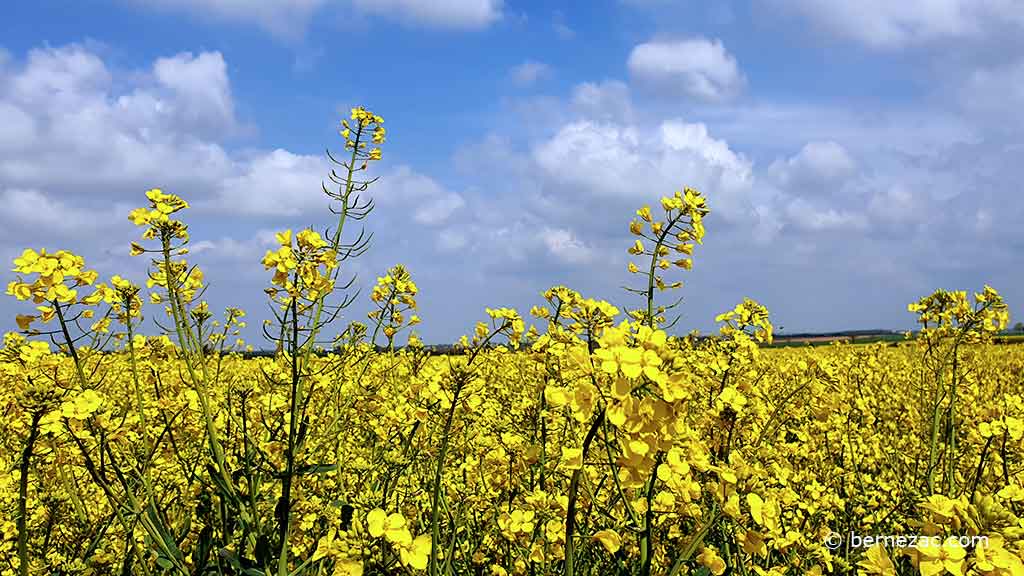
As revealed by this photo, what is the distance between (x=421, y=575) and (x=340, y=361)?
88 centimetres

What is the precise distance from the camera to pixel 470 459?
4336mm

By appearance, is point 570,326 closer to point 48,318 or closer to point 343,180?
point 343,180

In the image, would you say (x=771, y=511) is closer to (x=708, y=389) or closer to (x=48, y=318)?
(x=708, y=389)

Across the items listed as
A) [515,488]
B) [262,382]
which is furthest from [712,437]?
[262,382]

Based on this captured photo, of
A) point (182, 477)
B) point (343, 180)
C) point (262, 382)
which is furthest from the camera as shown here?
point (182, 477)

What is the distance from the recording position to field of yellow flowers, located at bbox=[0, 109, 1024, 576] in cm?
167

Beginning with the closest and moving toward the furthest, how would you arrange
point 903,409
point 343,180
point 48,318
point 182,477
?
point 48,318 → point 343,180 → point 182,477 → point 903,409

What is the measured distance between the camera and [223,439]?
2.84 metres

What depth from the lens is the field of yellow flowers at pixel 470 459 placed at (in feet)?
5.48

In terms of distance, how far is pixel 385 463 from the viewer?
3391 mm

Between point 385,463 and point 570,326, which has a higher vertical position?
point 570,326

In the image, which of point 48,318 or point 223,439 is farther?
point 223,439

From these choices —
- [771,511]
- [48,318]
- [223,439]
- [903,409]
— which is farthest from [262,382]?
[903,409]

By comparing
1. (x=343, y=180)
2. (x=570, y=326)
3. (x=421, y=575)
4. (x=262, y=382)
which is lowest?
(x=421, y=575)
